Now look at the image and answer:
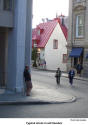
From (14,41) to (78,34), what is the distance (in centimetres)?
1852

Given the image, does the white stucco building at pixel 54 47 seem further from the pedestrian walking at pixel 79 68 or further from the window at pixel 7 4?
the window at pixel 7 4

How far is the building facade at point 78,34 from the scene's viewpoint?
33906 millimetres

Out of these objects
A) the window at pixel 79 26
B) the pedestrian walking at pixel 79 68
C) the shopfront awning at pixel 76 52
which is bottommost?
the pedestrian walking at pixel 79 68

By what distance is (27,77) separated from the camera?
671 inches

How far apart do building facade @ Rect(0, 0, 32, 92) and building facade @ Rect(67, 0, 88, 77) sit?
16.2 m

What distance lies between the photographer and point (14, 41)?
17969 millimetres

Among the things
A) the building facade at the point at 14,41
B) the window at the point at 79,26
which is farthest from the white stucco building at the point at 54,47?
the building facade at the point at 14,41

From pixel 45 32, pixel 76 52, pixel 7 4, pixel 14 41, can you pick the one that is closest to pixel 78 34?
pixel 76 52

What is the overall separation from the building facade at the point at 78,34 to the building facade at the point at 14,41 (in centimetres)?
1624

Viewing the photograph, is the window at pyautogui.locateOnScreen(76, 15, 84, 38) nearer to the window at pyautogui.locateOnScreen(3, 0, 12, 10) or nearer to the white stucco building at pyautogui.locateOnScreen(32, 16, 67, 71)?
the white stucco building at pyautogui.locateOnScreen(32, 16, 67, 71)

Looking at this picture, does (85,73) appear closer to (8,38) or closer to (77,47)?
(77,47)

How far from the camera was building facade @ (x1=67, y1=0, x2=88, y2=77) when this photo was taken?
33.9 metres

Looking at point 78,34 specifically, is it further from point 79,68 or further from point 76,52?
point 79,68

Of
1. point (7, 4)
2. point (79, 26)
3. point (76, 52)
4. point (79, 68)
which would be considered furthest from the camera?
point (79, 26)
